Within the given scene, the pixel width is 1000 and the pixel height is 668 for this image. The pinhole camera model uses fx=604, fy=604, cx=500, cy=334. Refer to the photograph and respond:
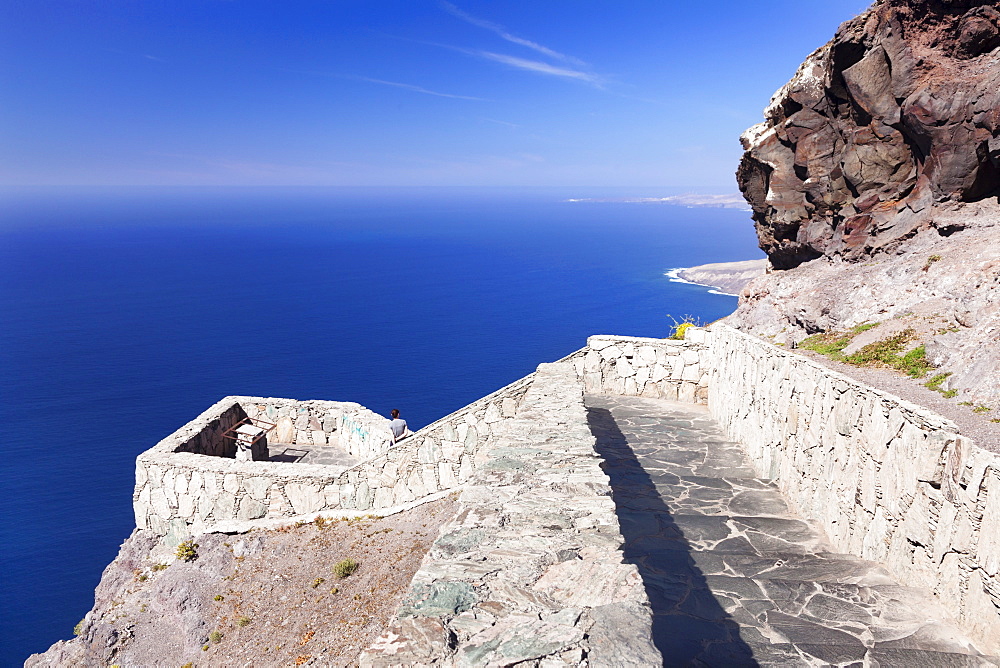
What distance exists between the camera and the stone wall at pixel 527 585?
322 cm

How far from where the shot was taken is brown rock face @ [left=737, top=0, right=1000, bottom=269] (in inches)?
467

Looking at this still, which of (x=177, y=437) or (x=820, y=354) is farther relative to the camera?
(x=177, y=437)

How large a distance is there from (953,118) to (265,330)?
83349mm

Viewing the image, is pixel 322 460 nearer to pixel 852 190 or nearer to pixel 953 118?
pixel 852 190

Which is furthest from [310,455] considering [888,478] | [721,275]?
[721,275]

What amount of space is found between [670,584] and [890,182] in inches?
495

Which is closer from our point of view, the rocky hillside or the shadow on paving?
the shadow on paving

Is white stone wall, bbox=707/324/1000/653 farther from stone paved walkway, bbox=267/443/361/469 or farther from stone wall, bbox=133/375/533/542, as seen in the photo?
stone paved walkway, bbox=267/443/361/469

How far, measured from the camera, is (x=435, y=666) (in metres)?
3.19

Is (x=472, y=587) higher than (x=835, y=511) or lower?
higher

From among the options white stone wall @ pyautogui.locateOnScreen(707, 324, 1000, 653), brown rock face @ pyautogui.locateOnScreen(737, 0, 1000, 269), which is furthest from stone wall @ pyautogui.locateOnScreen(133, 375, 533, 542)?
brown rock face @ pyautogui.locateOnScreen(737, 0, 1000, 269)

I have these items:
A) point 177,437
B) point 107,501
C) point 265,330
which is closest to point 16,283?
point 265,330

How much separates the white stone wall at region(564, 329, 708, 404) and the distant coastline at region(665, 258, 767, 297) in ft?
332

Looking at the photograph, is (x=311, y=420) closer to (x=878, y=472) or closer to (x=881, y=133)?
(x=878, y=472)
